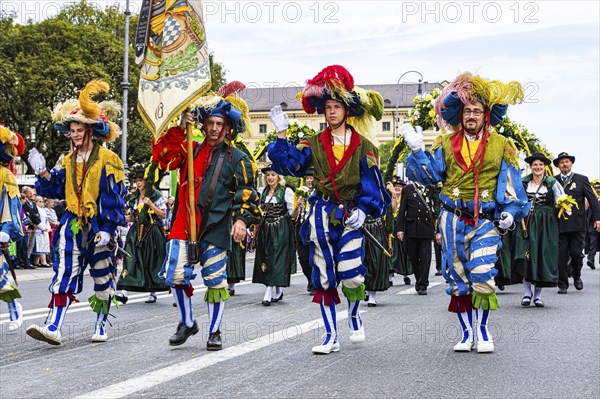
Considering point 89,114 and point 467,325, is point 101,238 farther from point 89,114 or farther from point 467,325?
point 467,325

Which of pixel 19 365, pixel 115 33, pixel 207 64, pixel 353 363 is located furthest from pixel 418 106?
pixel 115 33

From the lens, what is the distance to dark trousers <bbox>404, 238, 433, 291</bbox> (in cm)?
1449

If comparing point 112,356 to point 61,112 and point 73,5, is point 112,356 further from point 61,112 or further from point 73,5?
point 73,5

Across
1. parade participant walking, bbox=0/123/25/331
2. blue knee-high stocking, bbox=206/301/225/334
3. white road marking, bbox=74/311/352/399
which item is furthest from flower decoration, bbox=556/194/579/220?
parade participant walking, bbox=0/123/25/331

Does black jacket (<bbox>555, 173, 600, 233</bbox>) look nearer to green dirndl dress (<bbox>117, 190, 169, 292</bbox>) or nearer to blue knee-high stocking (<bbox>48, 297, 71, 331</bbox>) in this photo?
green dirndl dress (<bbox>117, 190, 169, 292</bbox>)

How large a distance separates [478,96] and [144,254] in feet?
20.6

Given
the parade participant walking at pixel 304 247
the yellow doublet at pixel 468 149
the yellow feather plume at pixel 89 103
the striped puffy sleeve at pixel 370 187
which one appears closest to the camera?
the striped puffy sleeve at pixel 370 187

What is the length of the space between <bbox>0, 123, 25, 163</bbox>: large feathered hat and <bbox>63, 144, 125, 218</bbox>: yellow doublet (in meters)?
0.78

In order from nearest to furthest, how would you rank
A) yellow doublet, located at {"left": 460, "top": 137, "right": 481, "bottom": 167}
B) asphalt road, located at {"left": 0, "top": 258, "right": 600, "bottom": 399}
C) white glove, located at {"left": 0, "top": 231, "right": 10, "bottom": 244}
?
1. asphalt road, located at {"left": 0, "top": 258, "right": 600, "bottom": 399}
2. yellow doublet, located at {"left": 460, "top": 137, "right": 481, "bottom": 167}
3. white glove, located at {"left": 0, "top": 231, "right": 10, "bottom": 244}

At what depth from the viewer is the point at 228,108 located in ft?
26.7

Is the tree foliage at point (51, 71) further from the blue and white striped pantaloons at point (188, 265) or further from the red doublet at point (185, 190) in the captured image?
the blue and white striped pantaloons at point (188, 265)

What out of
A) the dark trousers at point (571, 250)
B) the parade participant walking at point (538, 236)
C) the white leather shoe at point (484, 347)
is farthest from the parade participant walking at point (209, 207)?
the dark trousers at point (571, 250)

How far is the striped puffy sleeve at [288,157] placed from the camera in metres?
7.70

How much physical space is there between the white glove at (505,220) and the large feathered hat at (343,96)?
1.37m
